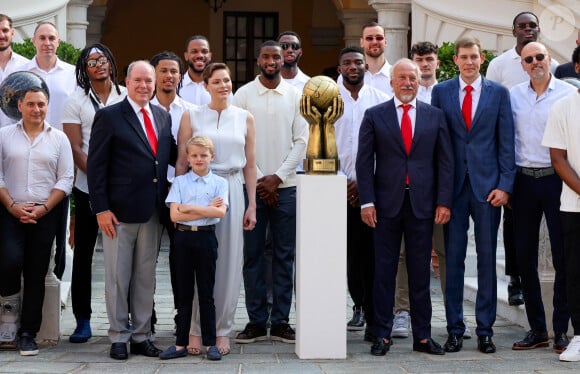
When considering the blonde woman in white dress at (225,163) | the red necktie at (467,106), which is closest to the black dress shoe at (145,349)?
the blonde woman in white dress at (225,163)

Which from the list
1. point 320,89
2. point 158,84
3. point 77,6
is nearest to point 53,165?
point 158,84

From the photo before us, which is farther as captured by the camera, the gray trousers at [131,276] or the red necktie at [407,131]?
the red necktie at [407,131]

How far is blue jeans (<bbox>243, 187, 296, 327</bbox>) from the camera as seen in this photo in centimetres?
841

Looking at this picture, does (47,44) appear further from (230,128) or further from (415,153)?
(415,153)

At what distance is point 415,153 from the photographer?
7.90m

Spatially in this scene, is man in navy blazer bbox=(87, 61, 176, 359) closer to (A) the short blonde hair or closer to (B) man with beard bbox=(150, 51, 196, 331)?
(A) the short blonde hair

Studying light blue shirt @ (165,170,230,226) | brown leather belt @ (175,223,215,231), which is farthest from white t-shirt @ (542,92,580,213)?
brown leather belt @ (175,223,215,231)

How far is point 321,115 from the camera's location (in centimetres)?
787

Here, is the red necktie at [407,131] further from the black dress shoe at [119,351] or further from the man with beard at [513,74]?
the black dress shoe at [119,351]

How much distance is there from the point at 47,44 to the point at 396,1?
8261 millimetres

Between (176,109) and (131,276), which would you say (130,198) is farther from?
(176,109)

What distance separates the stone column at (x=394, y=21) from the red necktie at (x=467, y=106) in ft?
26.7

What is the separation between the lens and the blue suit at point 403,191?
7898 millimetres

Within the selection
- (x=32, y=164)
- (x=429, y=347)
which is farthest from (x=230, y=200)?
(x=429, y=347)
